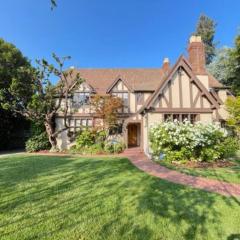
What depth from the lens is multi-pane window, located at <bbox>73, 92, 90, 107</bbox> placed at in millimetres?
20281

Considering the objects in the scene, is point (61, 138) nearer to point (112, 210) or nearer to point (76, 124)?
point (76, 124)

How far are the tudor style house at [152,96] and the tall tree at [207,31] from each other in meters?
27.5

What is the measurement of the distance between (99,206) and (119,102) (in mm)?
13732

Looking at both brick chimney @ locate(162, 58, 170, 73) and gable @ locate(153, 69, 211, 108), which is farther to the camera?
brick chimney @ locate(162, 58, 170, 73)

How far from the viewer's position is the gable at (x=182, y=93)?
1498 cm

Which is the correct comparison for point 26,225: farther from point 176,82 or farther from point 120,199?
point 176,82

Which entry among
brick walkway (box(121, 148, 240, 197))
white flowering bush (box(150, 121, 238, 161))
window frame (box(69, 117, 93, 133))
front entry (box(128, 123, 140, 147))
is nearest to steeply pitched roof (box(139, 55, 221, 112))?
white flowering bush (box(150, 121, 238, 161))

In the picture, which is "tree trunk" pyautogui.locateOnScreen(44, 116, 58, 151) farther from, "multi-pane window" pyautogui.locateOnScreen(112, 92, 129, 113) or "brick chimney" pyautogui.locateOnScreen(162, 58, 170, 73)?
"brick chimney" pyautogui.locateOnScreen(162, 58, 170, 73)

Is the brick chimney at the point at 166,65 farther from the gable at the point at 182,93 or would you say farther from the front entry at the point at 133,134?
the gable at the point at 182,93

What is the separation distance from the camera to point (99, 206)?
16.3ft

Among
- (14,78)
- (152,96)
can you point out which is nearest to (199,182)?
(152,96)

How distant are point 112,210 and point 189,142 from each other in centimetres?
794

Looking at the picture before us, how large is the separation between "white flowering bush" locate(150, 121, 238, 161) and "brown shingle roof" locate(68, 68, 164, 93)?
8.57 meters

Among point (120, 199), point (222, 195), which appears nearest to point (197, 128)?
point (222, 195)
